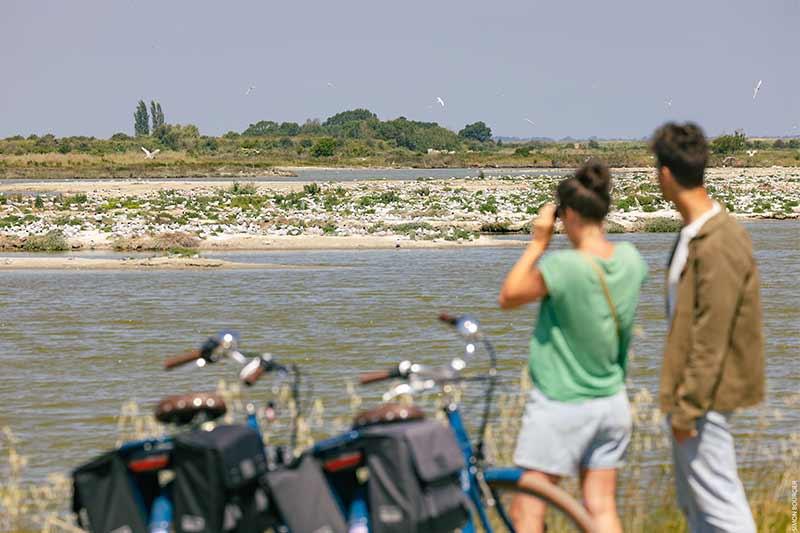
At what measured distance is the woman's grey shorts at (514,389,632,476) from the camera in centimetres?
504

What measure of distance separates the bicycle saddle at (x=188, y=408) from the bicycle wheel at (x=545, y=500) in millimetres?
1088

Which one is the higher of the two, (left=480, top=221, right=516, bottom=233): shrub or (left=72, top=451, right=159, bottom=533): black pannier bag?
(left=72, top=451, right=159, bottom=533): black pannier bag

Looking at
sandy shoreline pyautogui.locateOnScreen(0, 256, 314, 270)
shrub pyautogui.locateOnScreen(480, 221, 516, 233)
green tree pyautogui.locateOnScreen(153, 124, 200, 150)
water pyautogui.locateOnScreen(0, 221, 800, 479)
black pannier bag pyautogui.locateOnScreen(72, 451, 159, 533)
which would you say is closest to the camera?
black pannier bag pyautogui.locateOnScreen(72, 451, 159, 533)

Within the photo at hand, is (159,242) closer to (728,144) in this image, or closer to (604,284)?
(604,284)

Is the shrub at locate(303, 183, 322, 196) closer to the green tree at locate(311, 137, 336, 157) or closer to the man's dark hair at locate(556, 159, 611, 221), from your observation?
the man's dark hair at locate(556, 159, 611, 221)

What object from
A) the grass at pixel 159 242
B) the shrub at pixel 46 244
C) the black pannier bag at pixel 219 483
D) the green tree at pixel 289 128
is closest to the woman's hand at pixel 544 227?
the black pannier bag at pixel 219 483

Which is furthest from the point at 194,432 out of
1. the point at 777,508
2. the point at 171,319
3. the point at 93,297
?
the point at 93,297

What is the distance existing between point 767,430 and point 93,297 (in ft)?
49.4

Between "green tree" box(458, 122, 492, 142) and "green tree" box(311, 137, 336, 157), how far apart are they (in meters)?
51.8

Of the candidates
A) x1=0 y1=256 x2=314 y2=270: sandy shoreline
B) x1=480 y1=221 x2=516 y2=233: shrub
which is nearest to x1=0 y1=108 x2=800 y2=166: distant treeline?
x1=480 y1=221 x2=516 y2=233: shrub

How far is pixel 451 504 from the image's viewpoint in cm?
462

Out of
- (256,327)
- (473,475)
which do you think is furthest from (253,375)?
(256,327)

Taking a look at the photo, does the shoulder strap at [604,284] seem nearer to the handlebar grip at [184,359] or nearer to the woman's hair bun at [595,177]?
the woman's hair bun at [595,177]

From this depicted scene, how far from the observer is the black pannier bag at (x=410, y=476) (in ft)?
14.8
